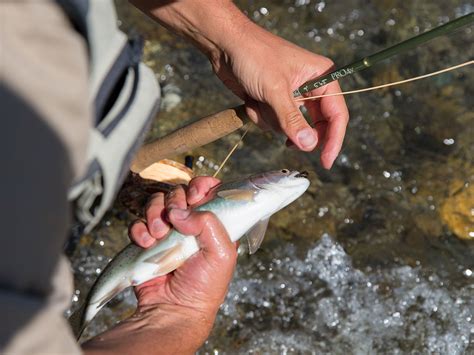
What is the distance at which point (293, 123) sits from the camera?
281 cm

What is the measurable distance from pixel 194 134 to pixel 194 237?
1.54 feet

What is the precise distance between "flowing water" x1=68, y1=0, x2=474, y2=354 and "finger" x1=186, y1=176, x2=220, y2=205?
1286mm

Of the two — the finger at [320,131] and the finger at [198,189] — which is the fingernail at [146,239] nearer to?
the finger at [198,189]

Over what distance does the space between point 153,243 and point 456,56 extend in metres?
3.31

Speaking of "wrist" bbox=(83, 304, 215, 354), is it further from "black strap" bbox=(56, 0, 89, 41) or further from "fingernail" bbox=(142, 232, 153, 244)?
"black strap" bbox=(56, 0, 89, 41)

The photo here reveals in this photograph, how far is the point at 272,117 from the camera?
300 cm

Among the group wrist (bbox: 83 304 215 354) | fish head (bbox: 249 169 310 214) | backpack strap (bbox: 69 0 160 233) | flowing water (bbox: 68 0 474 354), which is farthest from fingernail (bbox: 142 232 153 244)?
flowing water (bbox: 68 0 474 354)

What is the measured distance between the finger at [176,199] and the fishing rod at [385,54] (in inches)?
25.5

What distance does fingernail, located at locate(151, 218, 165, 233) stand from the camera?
110 inches

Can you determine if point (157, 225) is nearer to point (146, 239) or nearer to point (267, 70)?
point (146, 239)

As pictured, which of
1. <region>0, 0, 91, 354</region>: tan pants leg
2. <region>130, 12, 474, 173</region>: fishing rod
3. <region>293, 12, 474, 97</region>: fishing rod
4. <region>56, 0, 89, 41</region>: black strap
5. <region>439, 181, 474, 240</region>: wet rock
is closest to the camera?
<region>0, 0, 91, 354</region>: tan pants leg

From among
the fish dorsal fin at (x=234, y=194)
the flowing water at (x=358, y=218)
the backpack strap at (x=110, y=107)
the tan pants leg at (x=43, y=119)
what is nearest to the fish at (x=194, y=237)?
the fish dorsal fin at (x=234, y=194)

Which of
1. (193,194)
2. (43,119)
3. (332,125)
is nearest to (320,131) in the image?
(332,125)

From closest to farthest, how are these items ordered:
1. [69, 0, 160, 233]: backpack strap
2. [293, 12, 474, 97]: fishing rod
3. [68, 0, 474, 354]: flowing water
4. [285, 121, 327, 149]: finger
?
1. [69, 0, 160, 233]: backpack strap
2. [293, 12, 474, 97]: fishing rod
3. [285, 121, 327, 149]: finger
4. [68, 0, 474, 354]: flowing water
